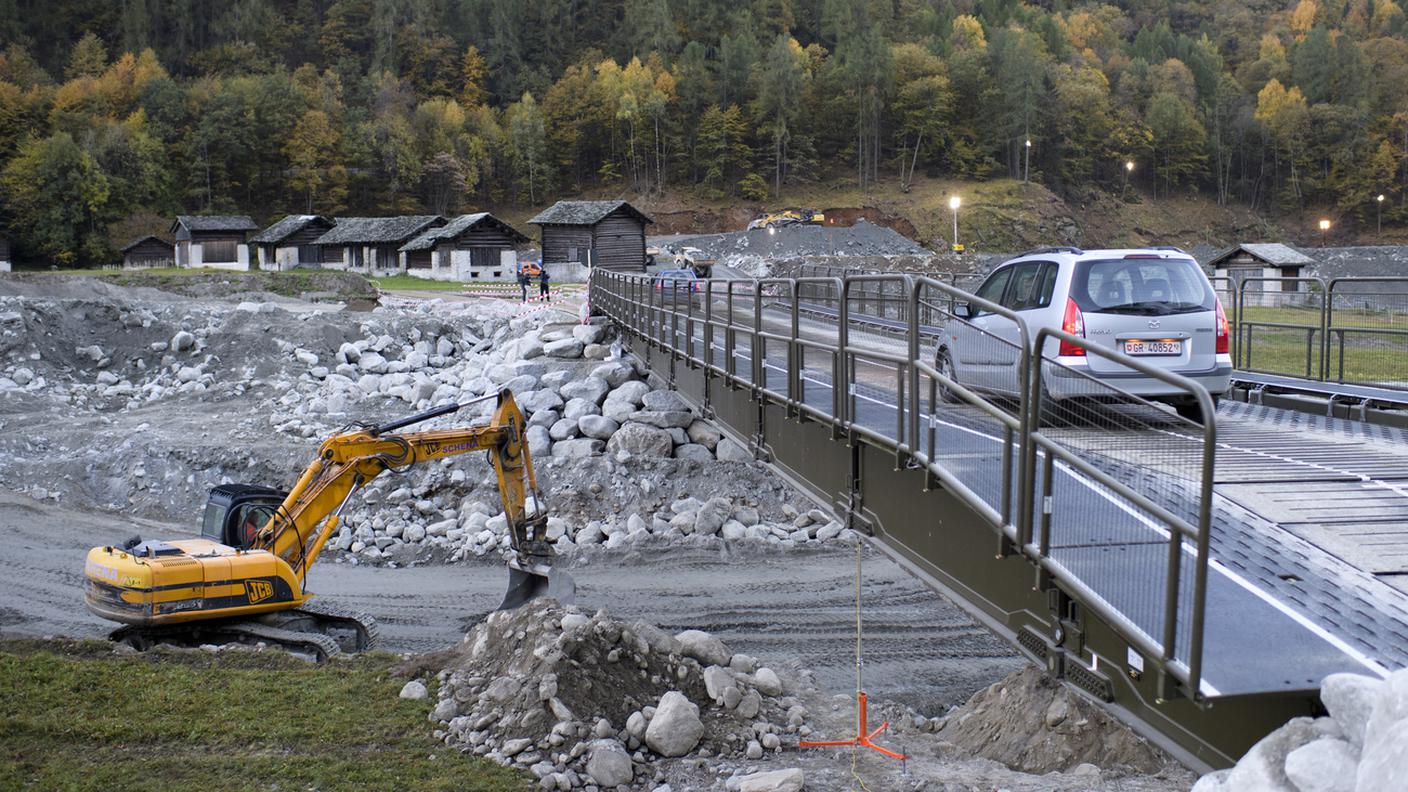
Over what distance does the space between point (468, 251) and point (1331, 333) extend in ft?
199

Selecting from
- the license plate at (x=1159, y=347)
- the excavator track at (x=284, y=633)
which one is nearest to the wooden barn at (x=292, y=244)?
the excavator track at (x=284, y=633)

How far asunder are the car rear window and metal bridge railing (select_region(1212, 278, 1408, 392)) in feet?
10.3

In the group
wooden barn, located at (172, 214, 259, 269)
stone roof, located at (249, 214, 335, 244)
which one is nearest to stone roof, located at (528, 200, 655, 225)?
stone roof, located at (249, 214, 335, 244)

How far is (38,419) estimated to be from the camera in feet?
94.5

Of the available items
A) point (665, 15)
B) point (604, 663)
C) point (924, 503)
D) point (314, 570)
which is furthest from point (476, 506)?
point (665, 15)

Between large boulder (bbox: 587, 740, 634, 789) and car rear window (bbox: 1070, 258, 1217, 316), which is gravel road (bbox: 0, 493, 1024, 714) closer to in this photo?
large boulder (bbox: 587, 740, 634, 789)

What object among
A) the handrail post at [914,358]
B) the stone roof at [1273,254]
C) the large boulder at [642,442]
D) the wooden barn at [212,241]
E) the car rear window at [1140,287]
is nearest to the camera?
the handrail post at [914,358]

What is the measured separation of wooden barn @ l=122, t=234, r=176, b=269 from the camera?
3285 inches

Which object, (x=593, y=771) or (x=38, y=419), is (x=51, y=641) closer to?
(x=593, y=771)

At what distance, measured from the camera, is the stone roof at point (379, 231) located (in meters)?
73.4

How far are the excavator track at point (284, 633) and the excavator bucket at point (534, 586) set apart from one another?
6.90 ft

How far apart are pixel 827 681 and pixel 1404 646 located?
8.79 meters

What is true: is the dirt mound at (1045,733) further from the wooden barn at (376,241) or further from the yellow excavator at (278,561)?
the wooden barn at (376,241)

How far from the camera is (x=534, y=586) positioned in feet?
54.0
